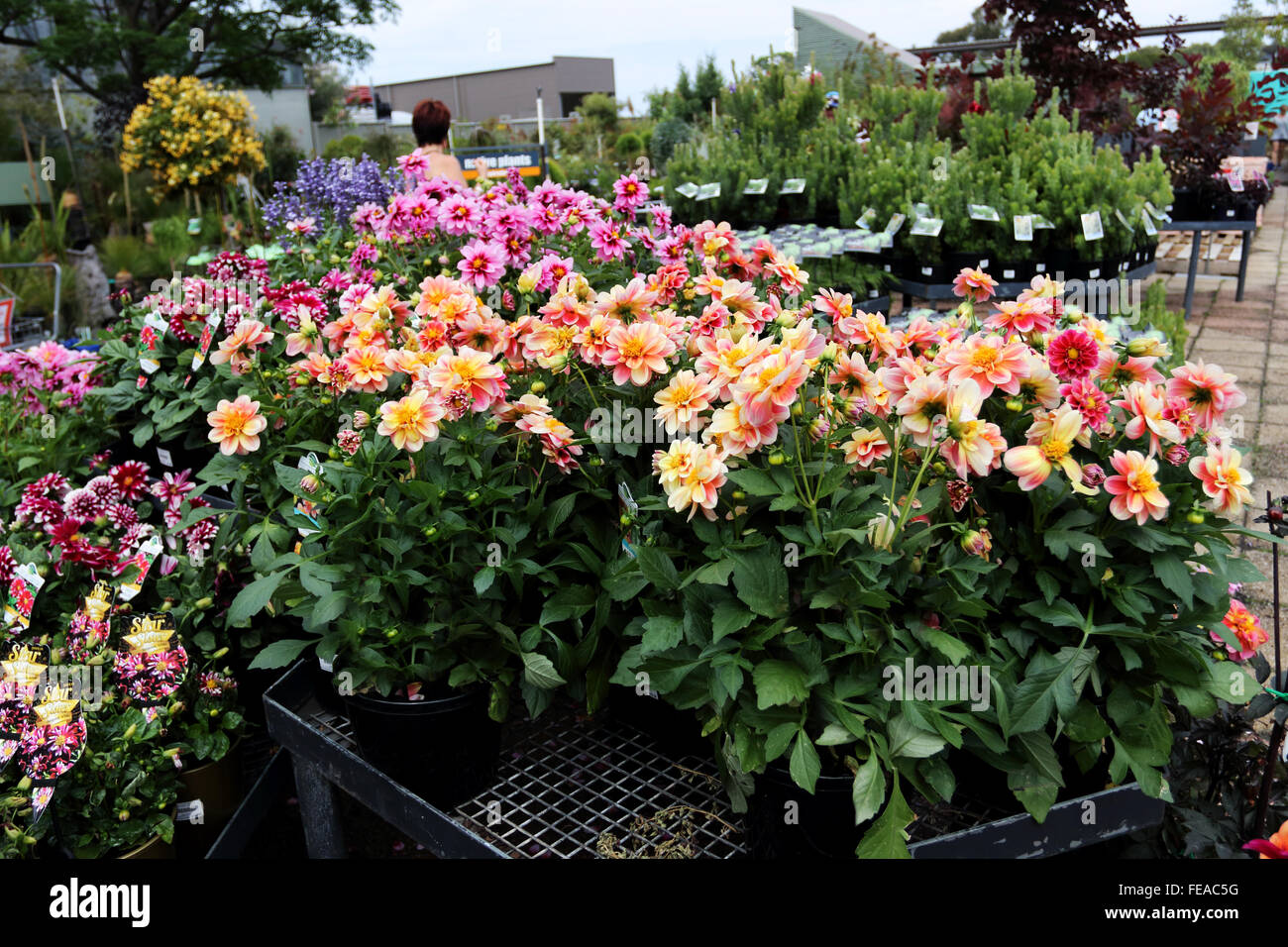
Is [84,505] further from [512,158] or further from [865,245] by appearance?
[512,158]

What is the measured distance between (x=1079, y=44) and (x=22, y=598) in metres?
7.57

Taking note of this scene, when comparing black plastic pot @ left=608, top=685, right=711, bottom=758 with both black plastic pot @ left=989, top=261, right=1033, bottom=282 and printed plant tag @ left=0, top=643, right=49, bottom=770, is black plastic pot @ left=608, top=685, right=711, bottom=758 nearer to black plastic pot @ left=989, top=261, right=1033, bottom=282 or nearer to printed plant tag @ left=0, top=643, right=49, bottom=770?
printed plant tag @ left=0, top=643, right=49, bottom=770

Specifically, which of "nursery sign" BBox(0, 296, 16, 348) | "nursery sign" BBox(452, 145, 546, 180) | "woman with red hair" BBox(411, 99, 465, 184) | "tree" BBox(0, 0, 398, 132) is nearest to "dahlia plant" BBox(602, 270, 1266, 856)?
"woman with red hair" BBox(411, 99, 465, 184)

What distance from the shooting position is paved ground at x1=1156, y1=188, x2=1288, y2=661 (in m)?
3.62

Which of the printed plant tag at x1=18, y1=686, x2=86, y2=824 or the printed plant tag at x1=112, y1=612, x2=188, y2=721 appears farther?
the printed plant tag at x1=112, y1=612, x2=188, y2=721

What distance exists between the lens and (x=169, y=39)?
44.1 ft

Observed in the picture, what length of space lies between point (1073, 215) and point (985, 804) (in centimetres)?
342

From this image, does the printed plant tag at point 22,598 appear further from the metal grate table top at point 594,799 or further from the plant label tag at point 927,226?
the plant label tag at point 927,226

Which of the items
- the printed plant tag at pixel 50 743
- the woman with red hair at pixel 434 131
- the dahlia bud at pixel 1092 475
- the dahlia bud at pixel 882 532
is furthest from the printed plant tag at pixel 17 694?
the woman with red hair at pixel 434 131

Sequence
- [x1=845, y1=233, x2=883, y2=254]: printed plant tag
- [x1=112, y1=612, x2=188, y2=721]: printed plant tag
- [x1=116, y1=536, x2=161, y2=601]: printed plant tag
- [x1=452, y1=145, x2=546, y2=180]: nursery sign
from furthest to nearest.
Result: [x1=452, y1=145, x2=546, y2=180]: nursery sign < [x1=845, y1=233, x2=883, y2=254]: printed plant tag < [x1=116, y1=536, x2=161, y2=601]: printed plant tag < [x1=112, y1=612, x2=188, y2=721]: printed plant tag

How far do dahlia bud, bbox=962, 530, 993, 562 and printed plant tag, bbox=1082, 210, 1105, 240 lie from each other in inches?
129

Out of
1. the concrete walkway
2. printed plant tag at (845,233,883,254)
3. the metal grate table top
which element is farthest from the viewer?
printed plant tag at (845,233,883,254)

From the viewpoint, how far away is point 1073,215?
411cm
